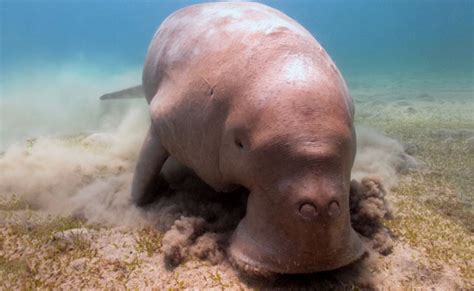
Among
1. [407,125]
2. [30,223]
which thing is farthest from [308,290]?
[407,125]

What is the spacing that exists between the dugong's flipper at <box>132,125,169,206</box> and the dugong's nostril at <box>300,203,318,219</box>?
8.34 ft

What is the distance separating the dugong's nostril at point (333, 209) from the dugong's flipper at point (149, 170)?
8.67 feet

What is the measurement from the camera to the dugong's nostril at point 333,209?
2.71 meters

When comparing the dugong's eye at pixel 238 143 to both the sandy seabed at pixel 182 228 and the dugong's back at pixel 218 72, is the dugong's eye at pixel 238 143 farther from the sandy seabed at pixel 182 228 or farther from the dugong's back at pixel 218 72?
the sandy seabed at pixel 182 228

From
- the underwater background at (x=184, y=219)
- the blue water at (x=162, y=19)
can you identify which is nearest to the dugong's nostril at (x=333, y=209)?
the underwater background at (x=184, y=219)

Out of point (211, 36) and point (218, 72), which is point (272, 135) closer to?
point (218, 72)

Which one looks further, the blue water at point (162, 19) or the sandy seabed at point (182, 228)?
the blue water at point (162, 19)

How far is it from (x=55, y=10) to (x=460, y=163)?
14937cm

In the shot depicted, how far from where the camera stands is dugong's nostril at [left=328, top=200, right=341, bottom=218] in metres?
2.71

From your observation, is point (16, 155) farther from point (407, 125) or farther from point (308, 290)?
point (407, 125)

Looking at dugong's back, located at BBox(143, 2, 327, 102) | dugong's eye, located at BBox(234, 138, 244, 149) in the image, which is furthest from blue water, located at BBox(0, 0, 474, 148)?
dugong's eye, located at BBox(234, 138, 244, 149)

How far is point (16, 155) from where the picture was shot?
292 inches

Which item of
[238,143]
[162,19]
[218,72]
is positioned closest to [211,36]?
[218,72]

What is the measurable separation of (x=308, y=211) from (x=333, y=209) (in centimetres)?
20
